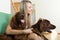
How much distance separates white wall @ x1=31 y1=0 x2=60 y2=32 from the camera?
11.3 feet

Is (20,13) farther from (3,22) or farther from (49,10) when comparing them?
(49,10)

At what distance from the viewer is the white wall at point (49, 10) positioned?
3.44 meters

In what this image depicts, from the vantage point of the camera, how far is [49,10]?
3.46 meters

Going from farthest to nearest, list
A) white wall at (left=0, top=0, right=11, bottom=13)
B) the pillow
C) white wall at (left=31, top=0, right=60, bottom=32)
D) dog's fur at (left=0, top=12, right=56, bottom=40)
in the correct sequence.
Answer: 1. white wall at (left=31, top=0, right=60, bottom=32)
2. white wall at (left=0, top=0, right=11, bottom=13)
3. the pillow
4. dog's fur at (left=0, top=12, right=56, bottom=40)

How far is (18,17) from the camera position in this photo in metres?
1.95

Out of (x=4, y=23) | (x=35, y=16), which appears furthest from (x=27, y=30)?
(x=35, y=16)

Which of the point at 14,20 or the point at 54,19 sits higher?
the point at 14,20

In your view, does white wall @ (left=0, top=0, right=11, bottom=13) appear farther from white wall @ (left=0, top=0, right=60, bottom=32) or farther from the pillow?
white wall @ (left=0, top=0, right=60, bottom=32)

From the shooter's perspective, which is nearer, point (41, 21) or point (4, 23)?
point (41, 21)

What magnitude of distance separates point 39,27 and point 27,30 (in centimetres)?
22

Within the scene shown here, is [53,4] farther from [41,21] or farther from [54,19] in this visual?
[41,21]

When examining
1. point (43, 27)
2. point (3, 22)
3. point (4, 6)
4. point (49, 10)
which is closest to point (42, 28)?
point (43, 27)

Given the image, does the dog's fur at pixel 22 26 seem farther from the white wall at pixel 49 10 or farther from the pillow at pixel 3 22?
the white wall at pixel 49 10

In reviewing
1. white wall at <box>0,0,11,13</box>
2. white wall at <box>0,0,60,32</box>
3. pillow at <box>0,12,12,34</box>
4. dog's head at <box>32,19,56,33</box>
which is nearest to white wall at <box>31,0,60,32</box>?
white wall at <box>0,0,60,32</box>
